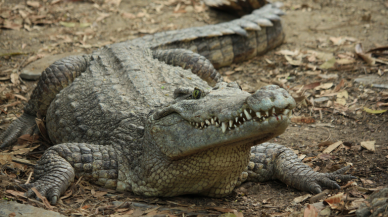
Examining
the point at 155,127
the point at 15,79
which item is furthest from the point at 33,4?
the point at 155,127

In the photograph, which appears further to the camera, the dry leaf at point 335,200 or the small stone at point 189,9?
the small stone at point 189,9

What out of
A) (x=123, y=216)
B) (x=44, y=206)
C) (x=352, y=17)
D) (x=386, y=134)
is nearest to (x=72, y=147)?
(x=44, y=206)

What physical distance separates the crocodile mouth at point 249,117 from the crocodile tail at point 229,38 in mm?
3154

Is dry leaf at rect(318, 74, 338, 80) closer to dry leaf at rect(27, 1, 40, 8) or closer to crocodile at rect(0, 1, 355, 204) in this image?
crocodile at rect(0, 1, 355, 204)

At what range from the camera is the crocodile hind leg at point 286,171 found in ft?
11.5

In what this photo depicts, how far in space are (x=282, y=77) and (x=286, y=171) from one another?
2.80 metres

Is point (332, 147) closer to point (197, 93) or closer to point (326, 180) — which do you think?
point (326, 180)

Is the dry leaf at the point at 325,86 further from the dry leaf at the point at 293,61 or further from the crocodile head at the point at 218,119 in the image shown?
the crocodile head at the point at 218,119

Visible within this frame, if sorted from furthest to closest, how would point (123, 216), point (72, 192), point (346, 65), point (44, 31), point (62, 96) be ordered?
point (44, 31)
point (346, 65)
point (62, 96)
point (72, 192)
point (123, 216)

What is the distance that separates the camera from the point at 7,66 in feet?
21.1

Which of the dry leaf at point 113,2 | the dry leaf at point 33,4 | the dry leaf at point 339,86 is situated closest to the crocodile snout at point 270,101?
the dry leaf at point 339,86

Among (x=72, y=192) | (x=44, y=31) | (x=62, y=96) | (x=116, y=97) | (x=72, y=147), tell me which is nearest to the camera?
(x=72, y=192)

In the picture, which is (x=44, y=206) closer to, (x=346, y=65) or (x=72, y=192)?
(x=72, y=192)

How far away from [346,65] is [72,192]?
4723 mm
